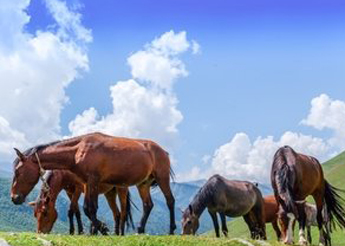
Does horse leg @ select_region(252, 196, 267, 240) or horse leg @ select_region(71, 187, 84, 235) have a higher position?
horse leg @ select_region(252, 196, 267, 240)

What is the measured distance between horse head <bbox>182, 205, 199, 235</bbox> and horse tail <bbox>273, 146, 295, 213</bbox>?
898cm

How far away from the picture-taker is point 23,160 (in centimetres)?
1658

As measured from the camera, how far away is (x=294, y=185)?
1728cm

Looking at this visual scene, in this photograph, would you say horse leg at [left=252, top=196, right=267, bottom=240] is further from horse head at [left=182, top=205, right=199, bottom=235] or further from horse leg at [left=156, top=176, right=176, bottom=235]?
horse leg at [left=156, top=176, right=176, bottom=235]

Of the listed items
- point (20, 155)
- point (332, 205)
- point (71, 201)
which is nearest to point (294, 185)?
point (332, 205)

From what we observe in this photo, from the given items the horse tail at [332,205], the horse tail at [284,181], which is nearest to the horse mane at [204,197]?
the horse tail at [332,205]

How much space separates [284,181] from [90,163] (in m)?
5.75

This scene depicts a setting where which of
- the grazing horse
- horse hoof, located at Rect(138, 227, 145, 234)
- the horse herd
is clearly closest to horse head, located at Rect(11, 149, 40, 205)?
the horse herd

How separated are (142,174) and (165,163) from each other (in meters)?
1.48

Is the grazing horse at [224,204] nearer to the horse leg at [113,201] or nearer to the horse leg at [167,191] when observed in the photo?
the horse leg at [167,191]

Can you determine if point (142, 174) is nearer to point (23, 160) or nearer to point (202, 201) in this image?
point (23, 160)

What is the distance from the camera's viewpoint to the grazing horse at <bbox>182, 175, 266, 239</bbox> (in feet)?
83.7

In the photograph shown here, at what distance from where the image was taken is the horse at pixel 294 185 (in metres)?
16.3

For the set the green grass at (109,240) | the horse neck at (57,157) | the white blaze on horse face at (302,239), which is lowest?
the green grass at (109,240)
